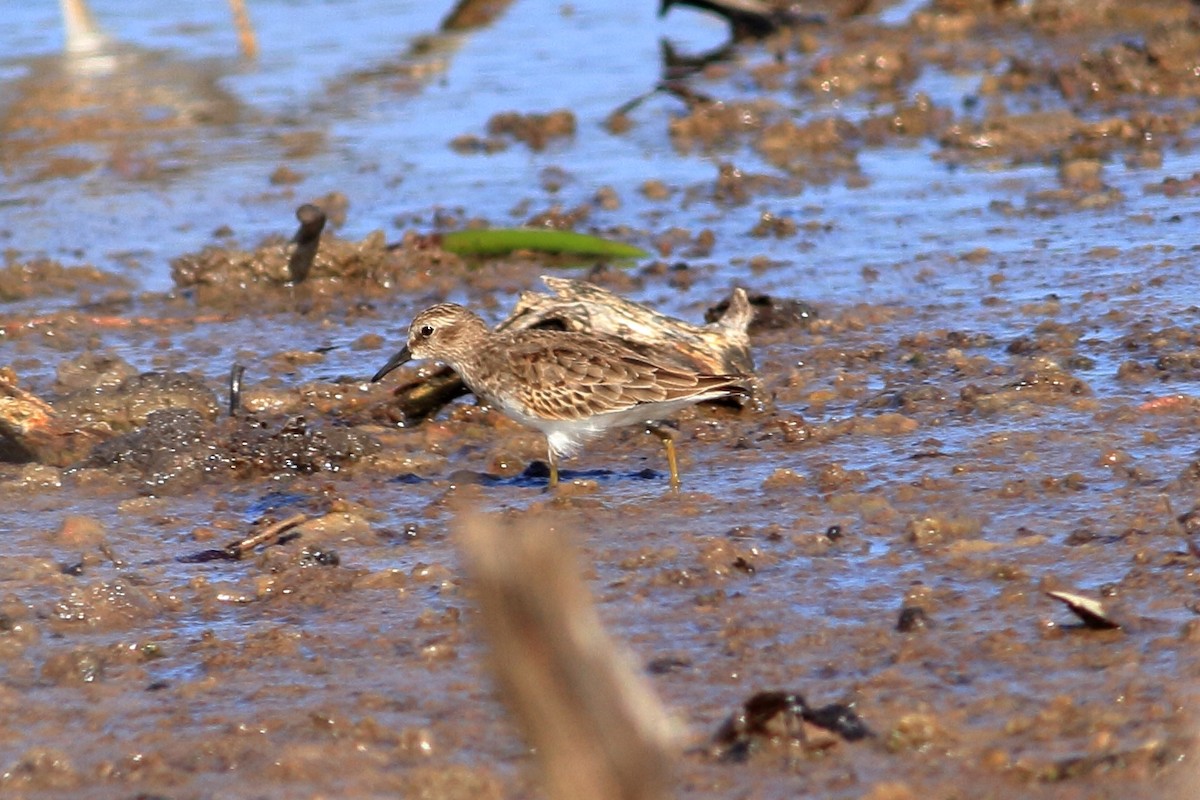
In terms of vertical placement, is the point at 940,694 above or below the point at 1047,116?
above

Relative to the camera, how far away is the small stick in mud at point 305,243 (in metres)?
9.01

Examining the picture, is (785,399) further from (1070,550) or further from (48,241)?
(48,241)

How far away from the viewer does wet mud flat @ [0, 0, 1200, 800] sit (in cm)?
427

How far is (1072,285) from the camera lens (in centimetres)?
845

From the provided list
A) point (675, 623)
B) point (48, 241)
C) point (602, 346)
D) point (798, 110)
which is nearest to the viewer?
point (675, 623)

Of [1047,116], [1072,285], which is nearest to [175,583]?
[1072,285]

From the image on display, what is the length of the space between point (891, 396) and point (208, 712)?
11.1ft

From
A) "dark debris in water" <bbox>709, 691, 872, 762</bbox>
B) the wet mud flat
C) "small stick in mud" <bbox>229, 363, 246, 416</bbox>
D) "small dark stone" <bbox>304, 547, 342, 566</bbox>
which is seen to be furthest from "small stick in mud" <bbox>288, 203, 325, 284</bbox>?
"dark debris in water" <bbox>709, 691, 872, 762</bbox>

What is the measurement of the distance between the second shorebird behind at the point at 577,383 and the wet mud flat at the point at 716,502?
0.25 metres

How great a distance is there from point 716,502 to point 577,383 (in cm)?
68

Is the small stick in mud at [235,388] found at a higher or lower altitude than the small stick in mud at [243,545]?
lower

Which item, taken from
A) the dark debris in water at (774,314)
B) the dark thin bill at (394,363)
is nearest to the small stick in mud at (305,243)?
the dark thin bill at (394,363)

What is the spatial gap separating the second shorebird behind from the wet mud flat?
252 millimetres

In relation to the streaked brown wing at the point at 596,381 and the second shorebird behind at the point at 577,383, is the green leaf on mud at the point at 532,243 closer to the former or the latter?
the second shorebird behind at the point at 577,383
